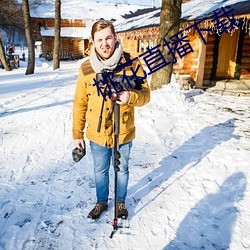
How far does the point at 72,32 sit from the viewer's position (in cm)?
2986

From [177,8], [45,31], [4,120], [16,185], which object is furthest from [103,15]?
[16,185]

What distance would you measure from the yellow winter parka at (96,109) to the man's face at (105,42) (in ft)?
0.48

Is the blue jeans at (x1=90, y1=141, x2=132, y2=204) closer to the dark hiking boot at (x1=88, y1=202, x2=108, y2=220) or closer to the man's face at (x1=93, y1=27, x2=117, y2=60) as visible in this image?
the dark hiking boot at (x1=88, y1=202, x2=108, y2=220)

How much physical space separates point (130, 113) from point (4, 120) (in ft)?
14.6

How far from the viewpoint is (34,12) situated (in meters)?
31.5

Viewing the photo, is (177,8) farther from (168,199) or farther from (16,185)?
(16,185)

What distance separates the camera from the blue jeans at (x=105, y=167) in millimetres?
2258

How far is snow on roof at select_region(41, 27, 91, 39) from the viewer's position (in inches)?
1137

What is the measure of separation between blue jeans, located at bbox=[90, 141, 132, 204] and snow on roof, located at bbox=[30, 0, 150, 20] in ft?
109

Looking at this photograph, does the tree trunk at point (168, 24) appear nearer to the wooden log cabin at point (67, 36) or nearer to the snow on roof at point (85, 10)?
the wooden log cabin at point (67, 36)

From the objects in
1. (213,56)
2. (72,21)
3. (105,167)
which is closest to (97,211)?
(105,167)

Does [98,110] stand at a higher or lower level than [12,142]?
higher

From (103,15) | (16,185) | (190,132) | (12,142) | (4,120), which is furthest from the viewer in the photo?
(103,15)

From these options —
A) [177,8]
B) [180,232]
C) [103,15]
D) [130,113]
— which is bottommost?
[180,232]
